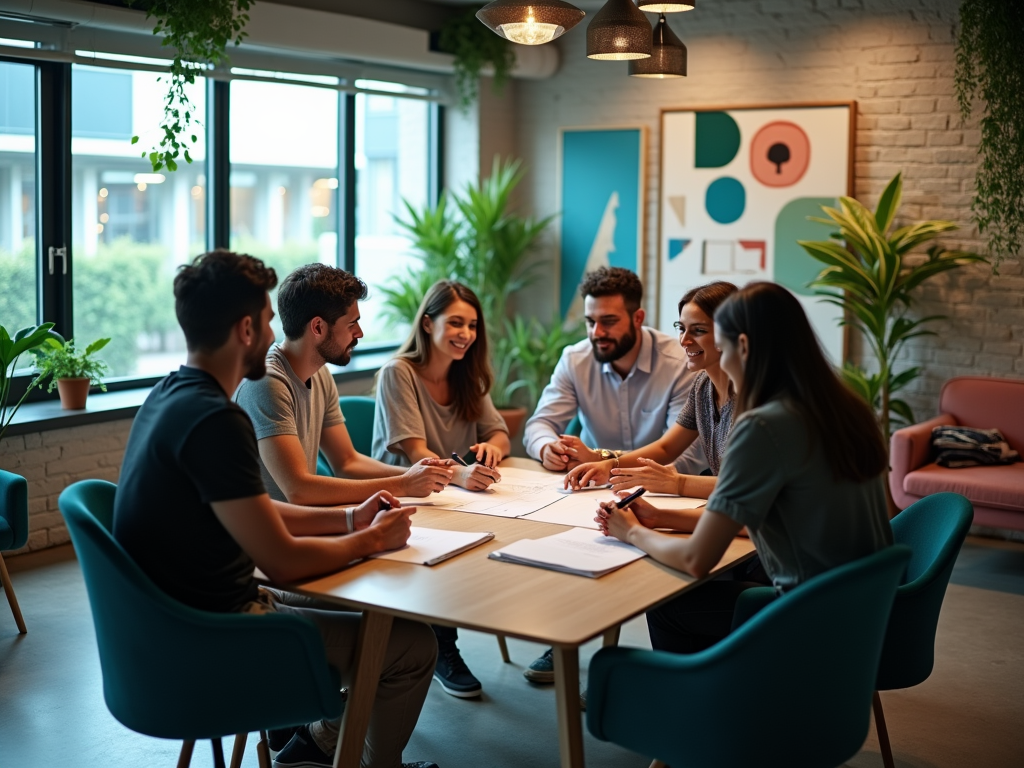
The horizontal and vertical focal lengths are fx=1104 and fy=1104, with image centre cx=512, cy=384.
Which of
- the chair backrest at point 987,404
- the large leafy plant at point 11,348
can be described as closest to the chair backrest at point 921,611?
the chair backrest at point 987,404

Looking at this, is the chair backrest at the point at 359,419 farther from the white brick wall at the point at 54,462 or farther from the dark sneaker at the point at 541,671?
the white brick wall at the point at 54,462

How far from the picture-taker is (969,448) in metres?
4.99

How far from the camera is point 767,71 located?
239 inches

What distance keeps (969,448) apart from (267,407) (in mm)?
3436

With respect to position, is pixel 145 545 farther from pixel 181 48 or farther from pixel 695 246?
pixel 695 246

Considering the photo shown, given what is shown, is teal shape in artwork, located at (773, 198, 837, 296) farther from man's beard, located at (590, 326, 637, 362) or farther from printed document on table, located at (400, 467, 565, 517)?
printed document on table, located at (400, 467, 565, 517)

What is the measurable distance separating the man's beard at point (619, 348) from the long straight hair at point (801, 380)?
63.2 inches

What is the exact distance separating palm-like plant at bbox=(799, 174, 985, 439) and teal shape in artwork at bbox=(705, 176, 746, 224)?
2.10 ft

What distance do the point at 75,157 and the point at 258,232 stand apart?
124 cm

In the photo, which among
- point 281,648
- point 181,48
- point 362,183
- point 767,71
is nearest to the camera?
point 281,648

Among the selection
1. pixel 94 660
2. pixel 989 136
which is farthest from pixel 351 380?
pixel 989 136

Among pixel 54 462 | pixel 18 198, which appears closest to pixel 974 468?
pixel 54 462

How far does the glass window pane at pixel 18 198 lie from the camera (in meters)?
4.88

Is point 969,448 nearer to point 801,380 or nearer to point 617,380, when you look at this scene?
point 617,380
